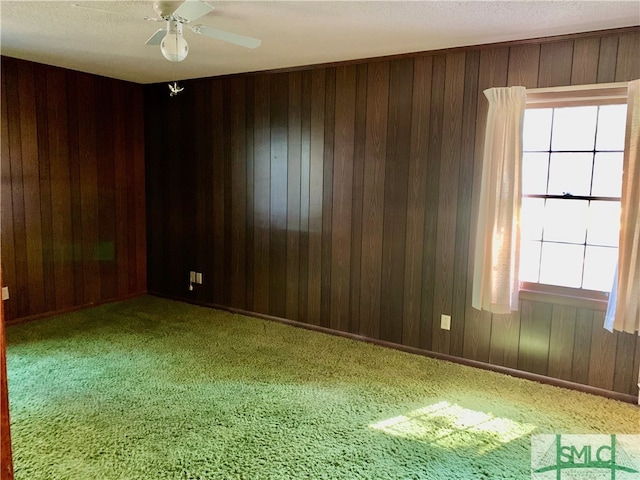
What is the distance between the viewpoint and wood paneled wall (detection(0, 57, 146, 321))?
13.6 feet

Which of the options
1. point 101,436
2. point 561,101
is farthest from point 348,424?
point 561,101

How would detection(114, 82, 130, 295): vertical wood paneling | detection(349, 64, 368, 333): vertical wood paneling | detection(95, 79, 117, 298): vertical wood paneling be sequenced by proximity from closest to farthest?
detection(349, 64, 368, 333): vertical wood paneling < detection(95, 79, 117, 298): vertical wood paneling < detection(114, 82, 130, 295): vertical wood paneling

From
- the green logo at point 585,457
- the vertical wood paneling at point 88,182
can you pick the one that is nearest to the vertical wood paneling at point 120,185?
the vertical wood paneling at point 88,182

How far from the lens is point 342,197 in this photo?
4039mm

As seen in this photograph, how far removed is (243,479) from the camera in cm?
217

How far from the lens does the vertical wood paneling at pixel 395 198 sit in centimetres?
368

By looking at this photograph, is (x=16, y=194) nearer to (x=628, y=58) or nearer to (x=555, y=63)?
(x=555, y=63)

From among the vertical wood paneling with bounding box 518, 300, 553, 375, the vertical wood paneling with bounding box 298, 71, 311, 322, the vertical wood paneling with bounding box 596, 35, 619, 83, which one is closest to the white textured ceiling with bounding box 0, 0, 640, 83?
the vertical wood paneling with bounding box 596, 35, 619, 83

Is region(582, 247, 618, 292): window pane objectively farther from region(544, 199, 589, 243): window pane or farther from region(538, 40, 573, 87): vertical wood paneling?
region(538, 40, 573, 87): vertical wood paneling

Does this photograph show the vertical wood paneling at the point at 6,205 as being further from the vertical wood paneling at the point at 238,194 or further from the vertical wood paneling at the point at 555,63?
the vertical wood paneling at the point at 555,63

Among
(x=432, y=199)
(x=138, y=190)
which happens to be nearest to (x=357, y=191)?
(x=432, y=199)

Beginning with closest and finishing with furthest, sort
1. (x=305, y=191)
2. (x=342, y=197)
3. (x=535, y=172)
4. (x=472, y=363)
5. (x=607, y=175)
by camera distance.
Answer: (x=607, y=175), (x=535, y=172), (x=472, y=363), (x=342, y=197), (x=305, y=191)

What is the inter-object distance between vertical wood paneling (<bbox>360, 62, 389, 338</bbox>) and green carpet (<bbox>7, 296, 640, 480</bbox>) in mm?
309

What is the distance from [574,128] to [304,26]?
6.37ft
